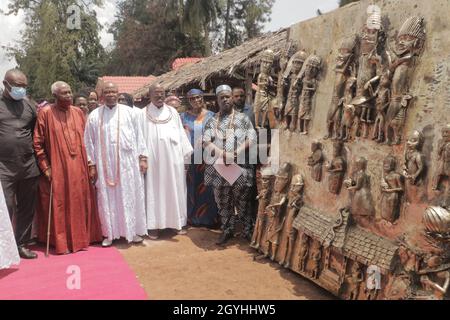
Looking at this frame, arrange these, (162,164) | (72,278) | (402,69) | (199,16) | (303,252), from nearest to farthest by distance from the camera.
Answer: (402,69) < (303,252) < (72,278) < (162,164) < (199,16)

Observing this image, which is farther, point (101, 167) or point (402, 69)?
point (101, 167)

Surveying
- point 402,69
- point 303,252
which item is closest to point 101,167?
point 303,252

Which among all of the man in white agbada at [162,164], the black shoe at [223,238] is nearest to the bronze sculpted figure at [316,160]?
the black shoe at [223,238]

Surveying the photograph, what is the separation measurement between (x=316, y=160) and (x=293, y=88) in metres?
0.73

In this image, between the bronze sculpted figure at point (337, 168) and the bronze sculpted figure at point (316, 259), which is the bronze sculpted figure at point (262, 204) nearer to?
the bronze sculpted figure at point (316, 259)

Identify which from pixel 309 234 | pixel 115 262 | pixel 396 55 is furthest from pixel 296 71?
pixel 115 262

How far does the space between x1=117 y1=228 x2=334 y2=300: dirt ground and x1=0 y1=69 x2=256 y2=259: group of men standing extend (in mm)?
277

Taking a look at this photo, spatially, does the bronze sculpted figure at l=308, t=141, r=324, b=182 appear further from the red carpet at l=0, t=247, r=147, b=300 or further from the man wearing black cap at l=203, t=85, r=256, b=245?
the red carpet at l=0, t=247, r=147, b=300

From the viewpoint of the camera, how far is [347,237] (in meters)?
3.05

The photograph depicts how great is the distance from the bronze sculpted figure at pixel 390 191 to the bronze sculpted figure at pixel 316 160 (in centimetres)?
76

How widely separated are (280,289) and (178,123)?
2431 millimetres

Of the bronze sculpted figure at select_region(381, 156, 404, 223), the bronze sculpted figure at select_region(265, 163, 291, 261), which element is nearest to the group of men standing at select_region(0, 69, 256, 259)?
the bronze sculpted figure at select_region(265, 163, 291, 261)

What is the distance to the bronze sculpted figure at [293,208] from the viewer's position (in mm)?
3705

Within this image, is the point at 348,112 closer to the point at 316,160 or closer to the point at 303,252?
the point at 316,160
